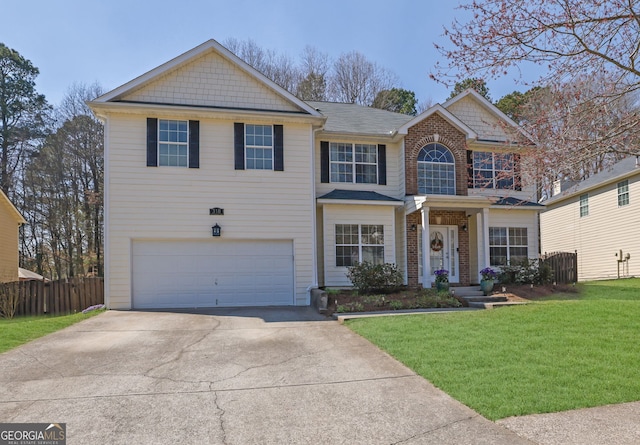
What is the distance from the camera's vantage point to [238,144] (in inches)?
529

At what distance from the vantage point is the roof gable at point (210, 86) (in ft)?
43.3

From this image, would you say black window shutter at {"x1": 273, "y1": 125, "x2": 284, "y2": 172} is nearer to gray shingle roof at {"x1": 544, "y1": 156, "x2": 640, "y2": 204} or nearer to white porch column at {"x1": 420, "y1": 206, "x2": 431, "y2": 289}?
white porch column at {"x1": 420, "y1": 206, "x2": 431, "y2": 289}

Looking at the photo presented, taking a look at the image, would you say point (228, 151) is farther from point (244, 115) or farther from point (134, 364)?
point (134, 364)

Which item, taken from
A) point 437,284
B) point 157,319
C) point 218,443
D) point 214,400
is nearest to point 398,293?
point 437,284

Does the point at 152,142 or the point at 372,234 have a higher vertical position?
the point at 152,142

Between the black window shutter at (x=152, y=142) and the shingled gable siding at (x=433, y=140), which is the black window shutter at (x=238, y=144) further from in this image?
the shingled gable siding at (x=433, y=140)

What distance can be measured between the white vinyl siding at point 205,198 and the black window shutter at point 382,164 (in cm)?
292

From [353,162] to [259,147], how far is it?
354cm

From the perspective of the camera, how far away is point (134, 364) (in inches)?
258

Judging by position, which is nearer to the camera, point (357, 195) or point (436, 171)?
point (357, 195)

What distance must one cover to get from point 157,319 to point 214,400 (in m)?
6.34

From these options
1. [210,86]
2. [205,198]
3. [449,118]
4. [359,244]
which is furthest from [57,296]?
[449,118]

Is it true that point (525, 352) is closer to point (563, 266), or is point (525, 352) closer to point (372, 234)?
point (372, 234)

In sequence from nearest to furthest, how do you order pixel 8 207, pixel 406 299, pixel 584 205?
pixel 406 299 < pixel 584 205 < pixel 8 207
